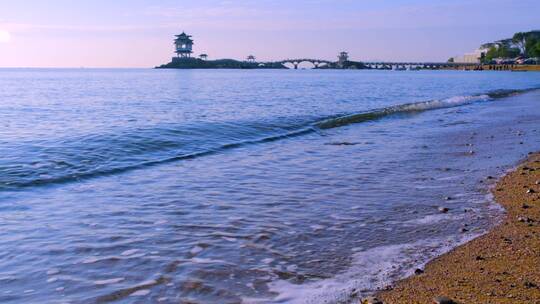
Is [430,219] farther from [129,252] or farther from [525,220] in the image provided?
[129,252]

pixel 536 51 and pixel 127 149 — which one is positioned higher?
pixel 536 51

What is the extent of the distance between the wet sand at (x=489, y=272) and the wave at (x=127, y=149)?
28.3 ft

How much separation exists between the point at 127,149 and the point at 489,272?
13005mm

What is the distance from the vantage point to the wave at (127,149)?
1273 centimetres

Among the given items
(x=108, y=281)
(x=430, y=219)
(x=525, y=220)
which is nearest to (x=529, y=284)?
(x=525, y=220)

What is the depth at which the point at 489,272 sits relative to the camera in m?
5.74

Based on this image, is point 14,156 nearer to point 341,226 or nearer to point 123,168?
point 123,168

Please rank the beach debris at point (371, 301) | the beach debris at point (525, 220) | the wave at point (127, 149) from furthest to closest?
the wave at point (127, 149) < the beach debris at point (525, 220) < the beach debris at point (371, 301)

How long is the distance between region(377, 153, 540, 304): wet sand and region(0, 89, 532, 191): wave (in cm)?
863

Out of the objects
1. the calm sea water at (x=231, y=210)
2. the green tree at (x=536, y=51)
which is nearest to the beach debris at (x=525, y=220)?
the calm sea water at (x=231, y=210)

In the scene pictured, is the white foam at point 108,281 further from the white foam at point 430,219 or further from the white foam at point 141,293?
the white foam at point 430,219

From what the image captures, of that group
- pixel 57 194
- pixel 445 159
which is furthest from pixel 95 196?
pixel 445 159

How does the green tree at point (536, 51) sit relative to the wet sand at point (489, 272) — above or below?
above

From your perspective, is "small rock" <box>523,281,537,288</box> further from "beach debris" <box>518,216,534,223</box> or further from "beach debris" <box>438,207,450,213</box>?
"beach debris" <box>438,207,450,213</box>
